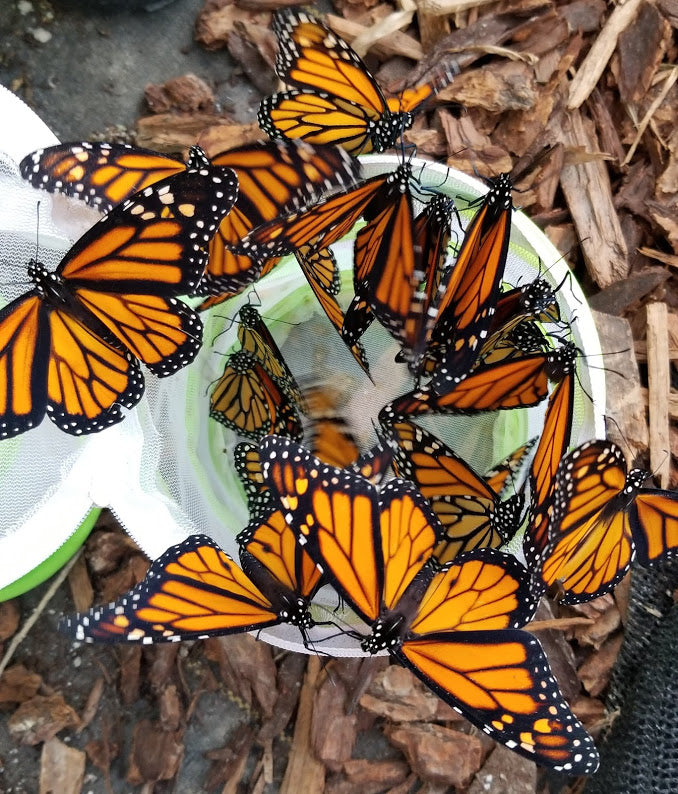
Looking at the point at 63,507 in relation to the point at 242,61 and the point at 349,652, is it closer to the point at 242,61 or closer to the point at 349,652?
the point at 349,652

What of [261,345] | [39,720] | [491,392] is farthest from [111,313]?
[39,720]

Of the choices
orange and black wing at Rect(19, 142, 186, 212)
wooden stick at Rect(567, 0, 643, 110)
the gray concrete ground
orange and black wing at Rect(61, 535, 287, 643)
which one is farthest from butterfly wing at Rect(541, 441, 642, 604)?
the gray concrete ground

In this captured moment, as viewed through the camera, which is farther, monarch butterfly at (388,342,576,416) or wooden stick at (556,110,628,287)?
wooden stick at (556,110,628,287)

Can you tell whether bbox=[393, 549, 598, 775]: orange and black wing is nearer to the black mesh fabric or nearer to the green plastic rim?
the black mesh fabric

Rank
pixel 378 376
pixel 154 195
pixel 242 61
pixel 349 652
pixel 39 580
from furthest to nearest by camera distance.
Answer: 1. pixel 242 61
2. pixel 378 376
3. pixel 39 580
4. pixel 349 652
5. pixel 154 195

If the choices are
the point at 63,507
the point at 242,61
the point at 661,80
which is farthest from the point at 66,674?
the point at 661,80
